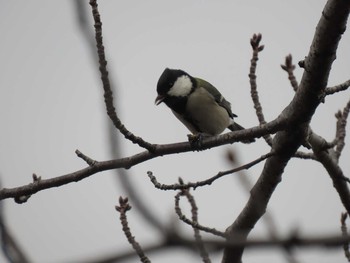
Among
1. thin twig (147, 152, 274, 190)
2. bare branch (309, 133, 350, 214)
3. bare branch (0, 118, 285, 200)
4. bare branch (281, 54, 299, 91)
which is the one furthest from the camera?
bare branch (281, 54, 299, 91)

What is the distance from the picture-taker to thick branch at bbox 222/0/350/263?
2473mm

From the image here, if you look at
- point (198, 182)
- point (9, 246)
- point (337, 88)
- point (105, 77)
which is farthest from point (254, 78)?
point (9, 246)

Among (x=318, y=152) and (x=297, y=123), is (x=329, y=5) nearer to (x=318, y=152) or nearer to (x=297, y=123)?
(x=297, y=123)

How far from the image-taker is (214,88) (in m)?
5.81

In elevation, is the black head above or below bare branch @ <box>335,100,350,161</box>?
above

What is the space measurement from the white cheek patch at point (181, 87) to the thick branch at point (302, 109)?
2156 mm

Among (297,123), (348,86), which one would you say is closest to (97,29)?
(297,123)

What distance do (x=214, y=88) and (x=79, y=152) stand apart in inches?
114

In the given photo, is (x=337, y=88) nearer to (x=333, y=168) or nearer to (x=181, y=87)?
(x=333, y=168)

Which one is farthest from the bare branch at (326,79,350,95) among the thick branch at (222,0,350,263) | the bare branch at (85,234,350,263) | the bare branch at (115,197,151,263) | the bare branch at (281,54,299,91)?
the bare branch at (85,234,350,263)

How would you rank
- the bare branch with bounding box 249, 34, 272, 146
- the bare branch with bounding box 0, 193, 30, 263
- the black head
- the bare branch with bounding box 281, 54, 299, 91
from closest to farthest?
the bare branch with bounding box 0, 193, 30, 263
the bare branch with bounding box 249, 34, 272, 146
the bare branch with bounding box 281, 54, 299, 91
the black head

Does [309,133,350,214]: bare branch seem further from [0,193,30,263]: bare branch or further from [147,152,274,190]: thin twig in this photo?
[0,193,30,263]: bare branch

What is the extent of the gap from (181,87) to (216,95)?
0.45 metres

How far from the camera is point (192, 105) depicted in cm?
523
